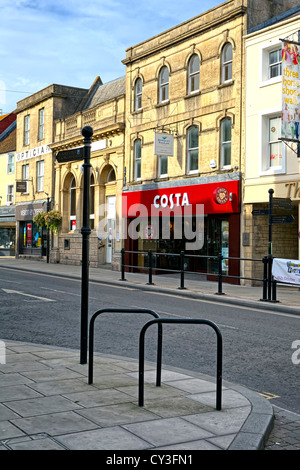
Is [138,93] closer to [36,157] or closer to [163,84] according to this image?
[163,84]

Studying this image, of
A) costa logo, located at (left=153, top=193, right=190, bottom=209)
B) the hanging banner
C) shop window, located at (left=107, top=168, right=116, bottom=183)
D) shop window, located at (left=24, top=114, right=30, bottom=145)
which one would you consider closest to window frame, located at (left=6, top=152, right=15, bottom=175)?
shop window, located at (left=24, top=114, right=30, bottom=145)

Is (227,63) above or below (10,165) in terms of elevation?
above

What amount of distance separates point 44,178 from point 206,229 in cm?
1594

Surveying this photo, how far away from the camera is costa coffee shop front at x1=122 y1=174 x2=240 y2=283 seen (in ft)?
70.0

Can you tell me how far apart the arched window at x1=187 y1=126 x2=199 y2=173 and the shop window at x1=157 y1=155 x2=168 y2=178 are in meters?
1.74

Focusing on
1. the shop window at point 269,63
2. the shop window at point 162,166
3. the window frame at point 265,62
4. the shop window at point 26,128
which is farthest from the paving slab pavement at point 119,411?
the shop window at point 26,128

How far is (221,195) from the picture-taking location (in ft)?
70.5

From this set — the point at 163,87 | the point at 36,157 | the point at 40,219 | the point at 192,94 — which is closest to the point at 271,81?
the point at 192,94

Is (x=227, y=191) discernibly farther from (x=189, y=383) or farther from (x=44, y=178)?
(x=44, y=178)

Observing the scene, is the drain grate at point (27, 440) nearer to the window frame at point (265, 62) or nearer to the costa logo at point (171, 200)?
the window frame at point (265, 62)

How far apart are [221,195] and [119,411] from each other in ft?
55.7

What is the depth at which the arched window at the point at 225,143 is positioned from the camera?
21959mm

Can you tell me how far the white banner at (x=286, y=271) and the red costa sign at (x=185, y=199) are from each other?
5.78 metres
